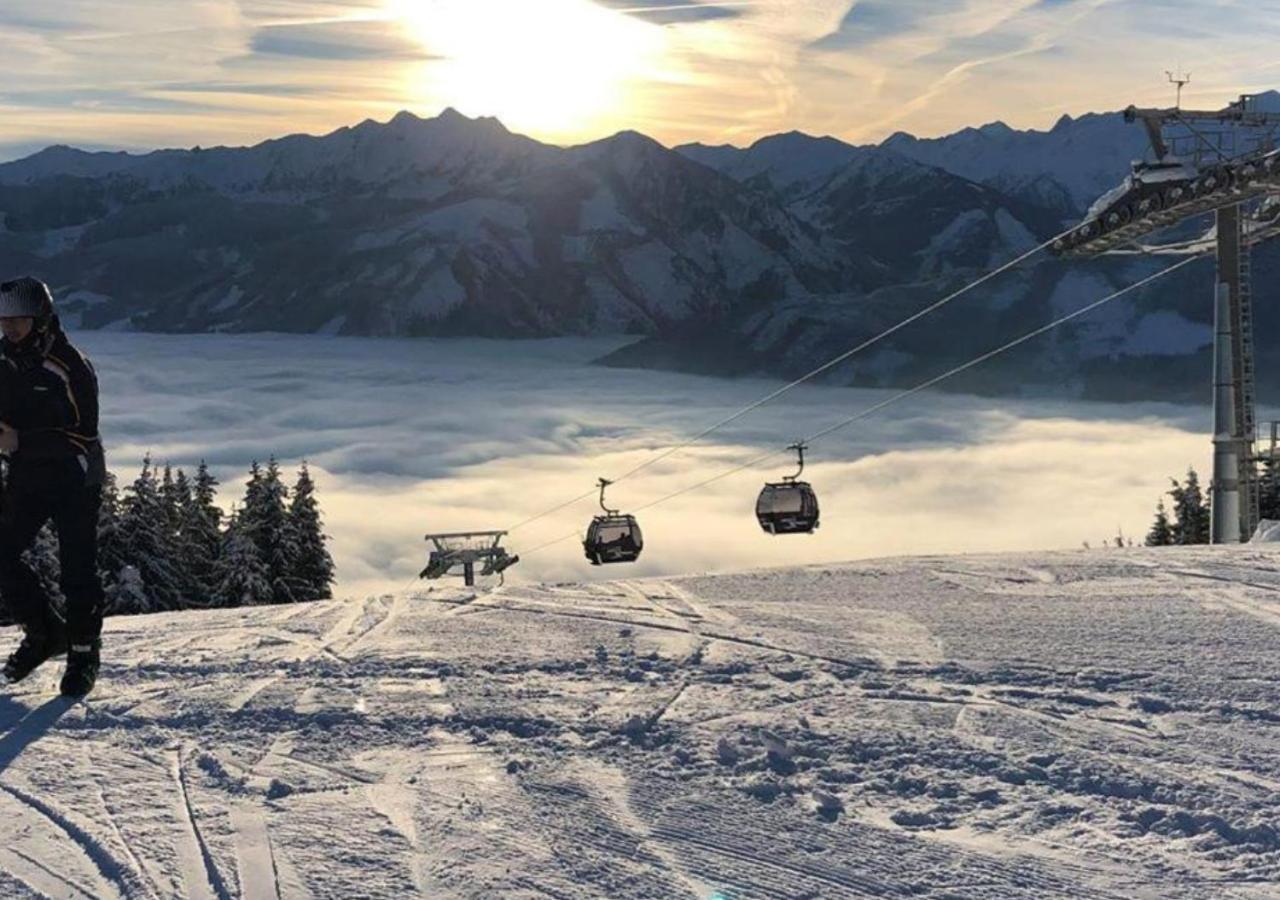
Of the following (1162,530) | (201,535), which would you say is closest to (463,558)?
(201,535)

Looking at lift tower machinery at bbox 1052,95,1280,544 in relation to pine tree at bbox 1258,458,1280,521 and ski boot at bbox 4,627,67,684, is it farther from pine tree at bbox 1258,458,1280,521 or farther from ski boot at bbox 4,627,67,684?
ski boot at bbox 4,627,67,684

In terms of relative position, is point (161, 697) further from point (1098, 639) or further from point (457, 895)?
point (1098, 639)

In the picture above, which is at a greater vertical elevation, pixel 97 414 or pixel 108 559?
pixel 97 414

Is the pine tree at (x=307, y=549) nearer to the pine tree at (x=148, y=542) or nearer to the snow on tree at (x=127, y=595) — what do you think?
the pine tree at (x=148, y=542)

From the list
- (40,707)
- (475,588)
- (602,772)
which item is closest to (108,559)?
(475,588)

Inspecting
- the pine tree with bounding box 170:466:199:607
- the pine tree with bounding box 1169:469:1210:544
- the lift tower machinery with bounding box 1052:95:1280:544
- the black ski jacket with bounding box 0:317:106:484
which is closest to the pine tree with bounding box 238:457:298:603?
the pine tree with bounding box 170:466:199:607
